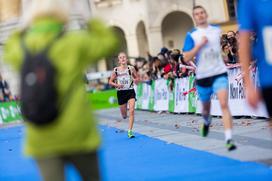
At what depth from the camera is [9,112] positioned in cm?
3016

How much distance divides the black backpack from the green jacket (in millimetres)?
48

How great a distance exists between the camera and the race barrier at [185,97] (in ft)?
50.6

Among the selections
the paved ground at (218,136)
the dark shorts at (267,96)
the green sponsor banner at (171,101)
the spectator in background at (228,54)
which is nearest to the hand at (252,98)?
the dark shorts at (267,96)

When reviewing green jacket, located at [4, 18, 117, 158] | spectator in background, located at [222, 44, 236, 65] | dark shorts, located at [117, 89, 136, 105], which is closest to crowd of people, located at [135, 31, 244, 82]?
spectator in background, located at [222, 44, 236, 65]

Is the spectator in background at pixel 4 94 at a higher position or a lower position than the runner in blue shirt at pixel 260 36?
lower

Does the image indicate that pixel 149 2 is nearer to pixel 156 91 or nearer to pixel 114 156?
pixel 156 91

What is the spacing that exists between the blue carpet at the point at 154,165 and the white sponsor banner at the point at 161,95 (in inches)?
334

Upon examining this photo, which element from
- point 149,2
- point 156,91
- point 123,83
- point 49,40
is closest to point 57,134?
point 49,40

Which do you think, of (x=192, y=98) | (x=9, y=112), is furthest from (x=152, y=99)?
(x=9, y=112)

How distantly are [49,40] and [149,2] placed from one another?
40768 mm

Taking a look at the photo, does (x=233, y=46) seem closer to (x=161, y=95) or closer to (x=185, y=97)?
(x=185, y=97)

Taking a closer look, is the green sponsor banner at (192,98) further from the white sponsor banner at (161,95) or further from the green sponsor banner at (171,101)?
the white sponsor banner at (161,95)

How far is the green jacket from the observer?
15.5 ft

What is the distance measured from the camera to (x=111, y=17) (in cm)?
4859
